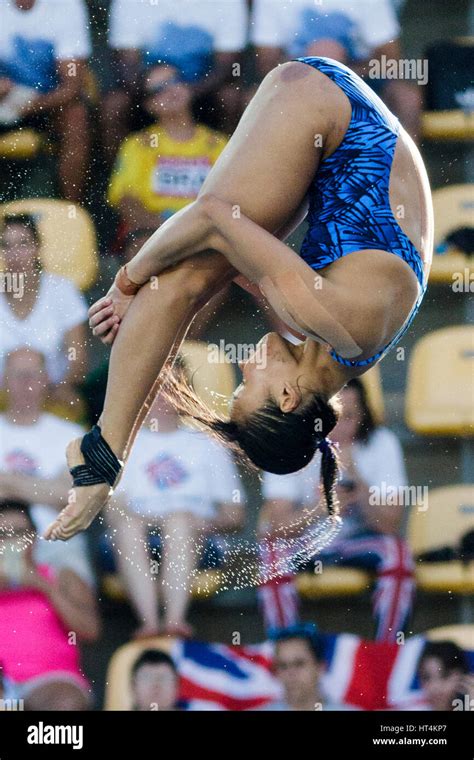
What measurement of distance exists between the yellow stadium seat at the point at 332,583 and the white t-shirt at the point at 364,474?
0.31 ft

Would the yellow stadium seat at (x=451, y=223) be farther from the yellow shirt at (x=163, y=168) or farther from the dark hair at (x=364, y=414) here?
the yellow shirt at (x=163, y=168)

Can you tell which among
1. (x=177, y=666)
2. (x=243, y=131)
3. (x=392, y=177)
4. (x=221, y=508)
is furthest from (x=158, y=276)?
(x=177, y=666)

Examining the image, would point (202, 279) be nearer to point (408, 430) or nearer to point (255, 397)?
point (255, 397)

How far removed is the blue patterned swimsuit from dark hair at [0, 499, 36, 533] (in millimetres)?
820

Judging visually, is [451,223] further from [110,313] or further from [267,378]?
[110,313]

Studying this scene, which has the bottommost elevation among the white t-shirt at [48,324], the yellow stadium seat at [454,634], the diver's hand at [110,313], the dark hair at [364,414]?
the yellow stadium seat at [454,634]

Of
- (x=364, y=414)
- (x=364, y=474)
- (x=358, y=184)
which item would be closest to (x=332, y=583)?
(x=364, y=474)

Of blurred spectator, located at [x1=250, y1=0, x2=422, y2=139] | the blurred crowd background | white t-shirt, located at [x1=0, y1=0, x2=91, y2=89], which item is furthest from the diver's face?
white t-shirt, located at [x1=0, y1=0, x2=91, y2=89]

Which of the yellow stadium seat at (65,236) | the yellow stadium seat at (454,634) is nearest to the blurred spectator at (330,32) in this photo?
the yellow stadium seat at (65,236)

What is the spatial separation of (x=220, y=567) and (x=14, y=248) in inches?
30.8

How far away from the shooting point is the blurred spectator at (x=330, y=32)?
258 cm

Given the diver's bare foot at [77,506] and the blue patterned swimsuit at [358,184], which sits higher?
the blue patterned swimsuit at [358,184]

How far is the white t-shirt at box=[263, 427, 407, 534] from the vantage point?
2580mm

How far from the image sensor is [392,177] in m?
2.16
